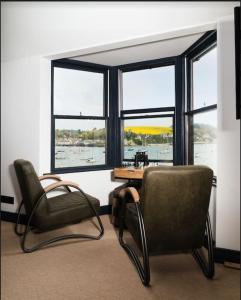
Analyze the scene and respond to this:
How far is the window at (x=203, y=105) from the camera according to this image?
9.14ft

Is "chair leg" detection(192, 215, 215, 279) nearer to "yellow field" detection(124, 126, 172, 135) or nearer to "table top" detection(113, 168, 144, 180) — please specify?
"table top" detection(113, 168, 144, 180)

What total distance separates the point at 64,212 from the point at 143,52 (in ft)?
6.95

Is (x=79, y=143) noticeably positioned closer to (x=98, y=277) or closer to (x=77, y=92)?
(x=77, y=92)

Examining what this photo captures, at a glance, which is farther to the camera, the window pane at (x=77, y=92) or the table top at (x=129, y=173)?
the window pane at (x=77, y=92)

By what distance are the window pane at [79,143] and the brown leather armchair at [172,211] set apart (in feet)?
6.03

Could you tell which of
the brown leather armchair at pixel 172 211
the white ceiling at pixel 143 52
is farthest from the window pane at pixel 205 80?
the brown leather armchair at pixel 172 211

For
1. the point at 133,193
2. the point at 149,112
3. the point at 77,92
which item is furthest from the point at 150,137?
the point at 133,193

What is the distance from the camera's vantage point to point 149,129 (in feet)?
12.6

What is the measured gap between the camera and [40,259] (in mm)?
2307

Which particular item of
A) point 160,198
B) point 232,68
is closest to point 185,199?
point 160,198

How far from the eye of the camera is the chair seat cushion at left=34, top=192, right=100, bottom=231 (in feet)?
8.05

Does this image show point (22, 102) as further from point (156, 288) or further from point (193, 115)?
point (156, 288)

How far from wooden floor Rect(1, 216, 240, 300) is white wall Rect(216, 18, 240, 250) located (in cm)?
31

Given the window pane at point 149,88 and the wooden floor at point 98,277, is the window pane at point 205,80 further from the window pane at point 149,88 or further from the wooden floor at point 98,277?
the wooden floor at point 98,277
